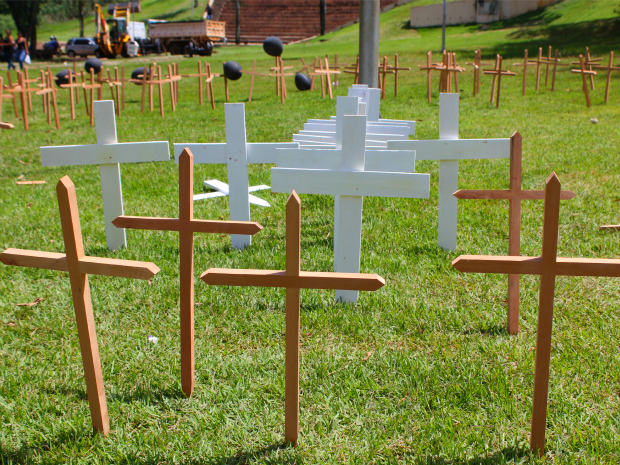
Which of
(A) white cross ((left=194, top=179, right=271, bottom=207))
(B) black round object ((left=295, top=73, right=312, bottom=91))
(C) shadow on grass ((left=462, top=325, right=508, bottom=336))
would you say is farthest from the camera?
(B) black round object ((left=295, top=73, right=312, bottom=91))

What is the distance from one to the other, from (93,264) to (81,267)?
7cm

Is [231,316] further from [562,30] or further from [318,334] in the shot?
[562,30]

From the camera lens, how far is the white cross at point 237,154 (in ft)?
14.1

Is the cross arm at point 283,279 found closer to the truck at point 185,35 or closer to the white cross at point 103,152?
the white cross at point 103,152

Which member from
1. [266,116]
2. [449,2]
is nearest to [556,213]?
[266,116]

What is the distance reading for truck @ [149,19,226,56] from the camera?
38450 millimetres

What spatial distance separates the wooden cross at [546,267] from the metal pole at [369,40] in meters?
9.46

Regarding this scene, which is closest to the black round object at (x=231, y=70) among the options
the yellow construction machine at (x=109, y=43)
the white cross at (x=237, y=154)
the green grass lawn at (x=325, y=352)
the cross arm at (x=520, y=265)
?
the green grass lawn at (x=325, y=352)

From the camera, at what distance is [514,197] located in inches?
115

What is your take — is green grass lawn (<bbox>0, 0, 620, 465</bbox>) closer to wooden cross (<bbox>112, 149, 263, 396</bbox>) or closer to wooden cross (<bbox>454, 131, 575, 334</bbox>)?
wooden cross (<bbox>454, 131, 575, 334</bbox>)

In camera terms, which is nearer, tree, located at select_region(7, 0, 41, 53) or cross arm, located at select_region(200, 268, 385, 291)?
cross arm, located at select_region(200, 268, 385, 291)

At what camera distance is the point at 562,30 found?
3306cm

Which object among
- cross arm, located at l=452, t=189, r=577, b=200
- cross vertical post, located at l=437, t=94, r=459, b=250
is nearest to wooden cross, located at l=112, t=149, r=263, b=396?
cross arm, located at l=452, t=189, r=577, b=200

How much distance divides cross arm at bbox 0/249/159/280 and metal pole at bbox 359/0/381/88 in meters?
9.59
